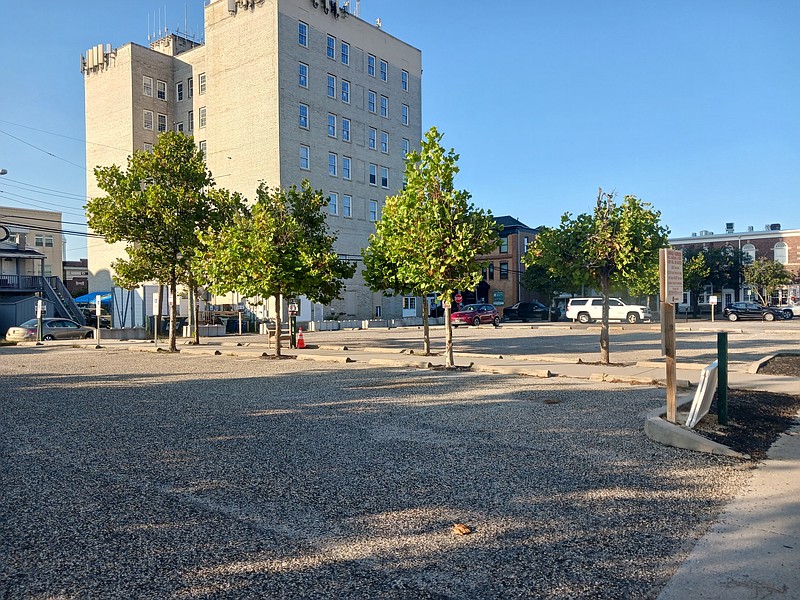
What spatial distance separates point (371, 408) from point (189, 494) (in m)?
4.99

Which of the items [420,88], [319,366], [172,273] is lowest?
[319,366]

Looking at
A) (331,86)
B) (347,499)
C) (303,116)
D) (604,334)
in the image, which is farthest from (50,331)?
(347,499)

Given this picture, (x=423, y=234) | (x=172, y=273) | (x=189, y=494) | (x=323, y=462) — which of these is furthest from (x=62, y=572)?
(x=172, y=273)

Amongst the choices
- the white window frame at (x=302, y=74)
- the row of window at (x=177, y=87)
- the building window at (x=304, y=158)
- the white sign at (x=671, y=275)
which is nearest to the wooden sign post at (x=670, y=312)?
the white sign at (x=671, y=275)

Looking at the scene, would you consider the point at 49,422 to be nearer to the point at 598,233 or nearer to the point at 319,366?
the point at 319,366

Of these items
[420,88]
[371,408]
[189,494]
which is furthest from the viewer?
[420,88]

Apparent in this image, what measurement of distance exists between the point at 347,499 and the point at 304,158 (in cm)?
4748

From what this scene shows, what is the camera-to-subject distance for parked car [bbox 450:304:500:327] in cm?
4859

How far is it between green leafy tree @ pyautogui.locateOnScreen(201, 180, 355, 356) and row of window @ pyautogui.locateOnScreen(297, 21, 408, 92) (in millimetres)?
33283

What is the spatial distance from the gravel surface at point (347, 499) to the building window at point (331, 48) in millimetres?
46776

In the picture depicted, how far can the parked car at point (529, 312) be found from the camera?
206 ft

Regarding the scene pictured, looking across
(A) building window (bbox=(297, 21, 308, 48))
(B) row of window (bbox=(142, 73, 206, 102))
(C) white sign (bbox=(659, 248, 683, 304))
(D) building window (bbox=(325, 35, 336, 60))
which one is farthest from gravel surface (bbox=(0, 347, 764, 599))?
(B) row of window (bbox=(142, 73, 206, 102))

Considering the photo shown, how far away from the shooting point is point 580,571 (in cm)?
404

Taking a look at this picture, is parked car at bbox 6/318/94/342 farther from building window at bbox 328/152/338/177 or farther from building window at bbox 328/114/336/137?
building window at bbox 328/114/336/137
